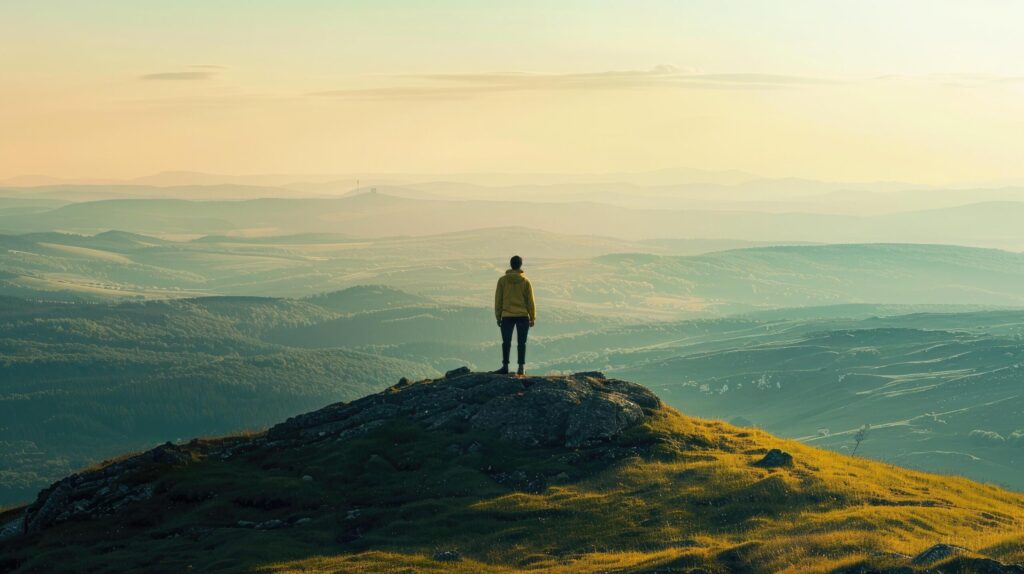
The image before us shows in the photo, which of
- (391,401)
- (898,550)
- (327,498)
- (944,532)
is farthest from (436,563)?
(391,401)

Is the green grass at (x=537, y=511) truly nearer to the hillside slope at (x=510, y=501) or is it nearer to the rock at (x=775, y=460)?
the hillside slope at (x=510, y=501)

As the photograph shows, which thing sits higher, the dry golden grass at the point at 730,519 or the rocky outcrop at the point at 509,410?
the rocky outcrop at the point at 509,410

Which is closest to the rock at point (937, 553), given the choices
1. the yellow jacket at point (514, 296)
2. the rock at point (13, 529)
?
the yellow jacket at point (514, 296)

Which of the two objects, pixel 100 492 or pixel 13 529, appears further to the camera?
pixel 13 529

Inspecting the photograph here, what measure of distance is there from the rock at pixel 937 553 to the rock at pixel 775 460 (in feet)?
42.2

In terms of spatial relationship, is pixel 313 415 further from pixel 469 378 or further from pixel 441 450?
pixel 441 450

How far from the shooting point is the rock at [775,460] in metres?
40.9

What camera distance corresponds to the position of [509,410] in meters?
45.4

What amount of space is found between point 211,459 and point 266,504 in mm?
7480

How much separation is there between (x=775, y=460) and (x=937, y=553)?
44.6 ft

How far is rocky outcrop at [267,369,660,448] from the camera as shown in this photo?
44.1m

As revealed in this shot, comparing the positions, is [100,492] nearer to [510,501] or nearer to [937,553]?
[510,501]

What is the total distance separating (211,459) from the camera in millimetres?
46062

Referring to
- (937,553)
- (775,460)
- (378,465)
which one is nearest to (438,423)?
(378,465)
